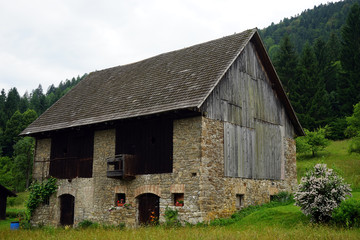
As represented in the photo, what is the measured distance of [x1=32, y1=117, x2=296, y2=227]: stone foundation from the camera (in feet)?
50.5

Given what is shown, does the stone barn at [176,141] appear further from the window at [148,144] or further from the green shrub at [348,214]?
the green shrub at [348,214]

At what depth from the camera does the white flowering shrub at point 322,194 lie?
13.2 metres

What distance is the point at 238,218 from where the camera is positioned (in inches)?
633

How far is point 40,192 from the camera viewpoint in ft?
69.7

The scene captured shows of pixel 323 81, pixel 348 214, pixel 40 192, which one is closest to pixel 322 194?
pixel 348 214

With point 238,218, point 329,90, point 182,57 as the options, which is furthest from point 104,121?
point 329,90

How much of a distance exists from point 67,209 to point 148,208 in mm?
6136

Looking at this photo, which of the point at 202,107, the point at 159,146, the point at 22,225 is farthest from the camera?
the point at 22,225

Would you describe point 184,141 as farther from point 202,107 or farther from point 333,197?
point 333,197

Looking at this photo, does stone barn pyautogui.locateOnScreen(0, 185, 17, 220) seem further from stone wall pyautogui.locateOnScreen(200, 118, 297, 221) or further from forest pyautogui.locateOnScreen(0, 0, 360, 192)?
stone wall pyautogui.locateOnScreen(200, 118, 297, 221)

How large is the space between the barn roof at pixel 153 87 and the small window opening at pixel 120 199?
3876 millimetres

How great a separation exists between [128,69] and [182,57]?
17.1 ft

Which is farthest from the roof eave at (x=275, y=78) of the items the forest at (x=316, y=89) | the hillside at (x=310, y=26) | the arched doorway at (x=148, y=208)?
the hillside at (x=310, y=26)

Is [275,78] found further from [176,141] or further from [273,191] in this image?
[176,141]
